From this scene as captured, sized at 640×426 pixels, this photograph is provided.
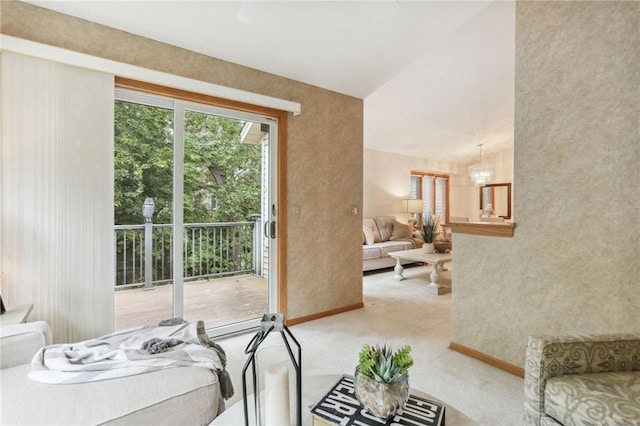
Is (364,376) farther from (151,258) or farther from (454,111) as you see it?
(454,111)

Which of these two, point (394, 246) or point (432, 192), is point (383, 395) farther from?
point (432, 192)

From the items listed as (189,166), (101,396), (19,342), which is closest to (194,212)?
(189,166)

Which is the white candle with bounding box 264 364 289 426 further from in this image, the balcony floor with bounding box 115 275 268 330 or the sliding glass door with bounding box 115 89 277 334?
the balcony floor with bounding box 115 275 268 330

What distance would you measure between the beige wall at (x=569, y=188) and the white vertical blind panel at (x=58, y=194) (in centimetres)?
289

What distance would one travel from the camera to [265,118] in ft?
10.0

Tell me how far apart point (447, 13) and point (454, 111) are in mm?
3223

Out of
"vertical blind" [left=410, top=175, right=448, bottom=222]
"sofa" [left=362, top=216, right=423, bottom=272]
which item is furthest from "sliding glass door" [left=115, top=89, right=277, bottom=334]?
"vertical blind" [left=410, top=175, right=448, bottom=222]

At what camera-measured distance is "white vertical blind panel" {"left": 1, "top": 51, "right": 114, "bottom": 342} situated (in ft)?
6.26

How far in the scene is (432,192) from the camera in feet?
28.2

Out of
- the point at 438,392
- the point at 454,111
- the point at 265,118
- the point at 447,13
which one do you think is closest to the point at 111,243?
the point at 265,118

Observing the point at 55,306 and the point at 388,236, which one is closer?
the point at 55,306

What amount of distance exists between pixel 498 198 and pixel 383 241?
4.60 m

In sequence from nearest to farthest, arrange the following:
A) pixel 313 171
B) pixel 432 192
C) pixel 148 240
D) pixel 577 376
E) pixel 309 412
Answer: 1. pixel 309 412
2. pixel 577 376
3. pixel 148 240
4. pixel 313 171
5. pixel 432 192

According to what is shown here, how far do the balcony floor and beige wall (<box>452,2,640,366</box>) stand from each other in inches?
85.5
